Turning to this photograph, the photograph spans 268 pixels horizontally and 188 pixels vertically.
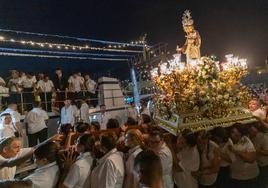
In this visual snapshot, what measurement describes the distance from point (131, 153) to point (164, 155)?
1.94ft

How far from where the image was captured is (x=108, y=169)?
152 inches

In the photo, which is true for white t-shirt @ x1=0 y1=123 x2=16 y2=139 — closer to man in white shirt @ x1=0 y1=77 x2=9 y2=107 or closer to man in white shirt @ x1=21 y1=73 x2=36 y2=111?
man in white shirt @ x1=0 y1=77 x2=9 y2=107

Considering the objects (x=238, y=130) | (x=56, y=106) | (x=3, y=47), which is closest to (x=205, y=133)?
(x=238, y=130)

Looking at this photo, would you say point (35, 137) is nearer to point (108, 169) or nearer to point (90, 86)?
point (90, 86)

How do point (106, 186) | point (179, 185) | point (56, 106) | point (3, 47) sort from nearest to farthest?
point (106, 186) → point (179, 185) → point (56, 106) → point (3, 47)

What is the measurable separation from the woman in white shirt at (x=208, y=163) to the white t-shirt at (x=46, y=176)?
265cm

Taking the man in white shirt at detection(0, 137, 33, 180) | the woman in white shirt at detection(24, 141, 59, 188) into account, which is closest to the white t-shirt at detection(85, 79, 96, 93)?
the man in white shirt at detection(0, 137, 33, 180)

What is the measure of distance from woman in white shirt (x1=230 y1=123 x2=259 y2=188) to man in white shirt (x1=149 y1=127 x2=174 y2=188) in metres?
1.51

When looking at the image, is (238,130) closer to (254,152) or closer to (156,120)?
(254,152)

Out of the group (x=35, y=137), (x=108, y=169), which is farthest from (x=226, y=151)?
(x=35, y=137)

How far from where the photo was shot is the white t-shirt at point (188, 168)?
5301 millimetres

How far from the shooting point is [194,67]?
846 cm

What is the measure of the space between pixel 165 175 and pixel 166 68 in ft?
13.2

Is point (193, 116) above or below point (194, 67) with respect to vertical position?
below
